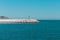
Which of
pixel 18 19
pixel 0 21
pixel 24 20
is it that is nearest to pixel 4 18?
pixel 0 21

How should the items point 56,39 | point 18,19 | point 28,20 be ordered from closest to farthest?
point 56,39
point 28,20
point 18,19

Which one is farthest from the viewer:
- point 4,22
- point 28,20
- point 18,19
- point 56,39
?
point 4,22

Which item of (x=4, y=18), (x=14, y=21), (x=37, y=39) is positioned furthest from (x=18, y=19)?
(x=37, y=39)

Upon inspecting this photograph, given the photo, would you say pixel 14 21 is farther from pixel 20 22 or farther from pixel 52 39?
pixel 52 39

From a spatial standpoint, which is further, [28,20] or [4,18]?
[4,18]

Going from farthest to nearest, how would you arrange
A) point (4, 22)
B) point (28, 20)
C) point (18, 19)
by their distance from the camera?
point (4, 22) → point (18, 19) → point (28, 20)

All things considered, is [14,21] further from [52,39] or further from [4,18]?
[52,39]

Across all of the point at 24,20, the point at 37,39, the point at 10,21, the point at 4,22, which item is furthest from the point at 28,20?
the point at 37,39

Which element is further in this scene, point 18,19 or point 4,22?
point 4,22

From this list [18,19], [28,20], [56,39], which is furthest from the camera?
[18,19]
